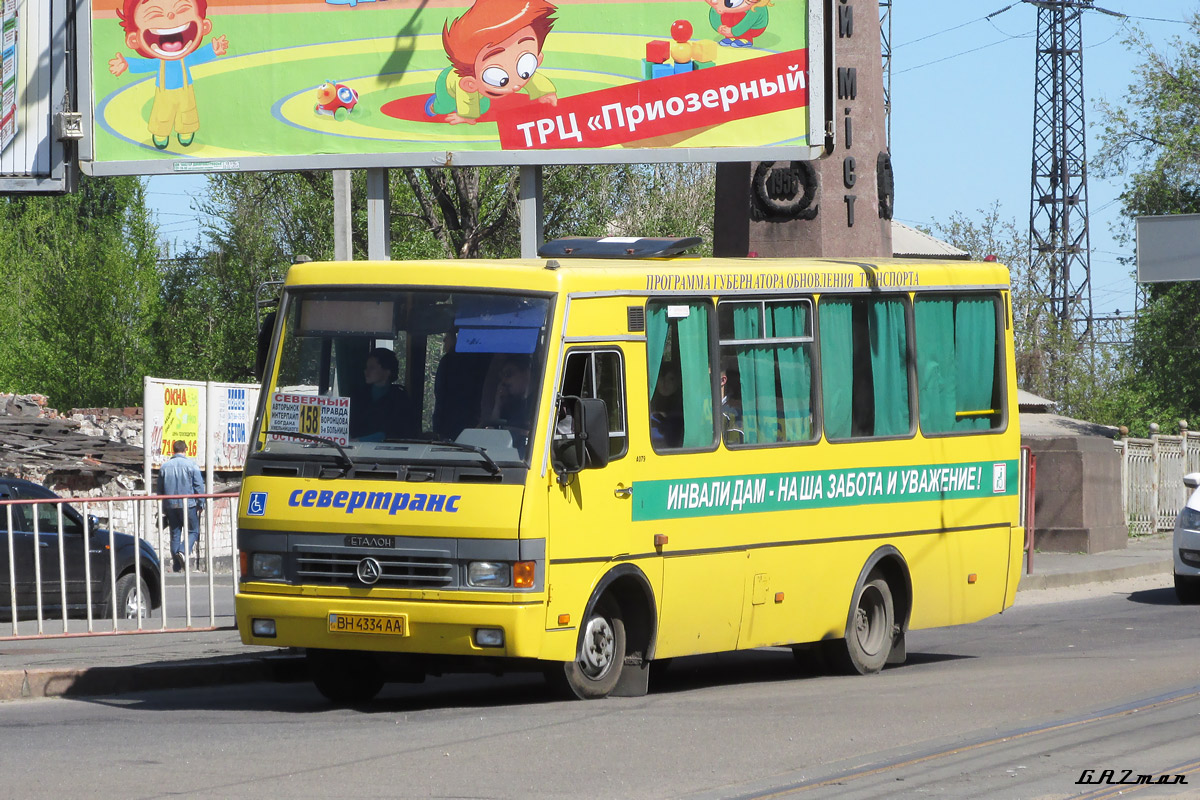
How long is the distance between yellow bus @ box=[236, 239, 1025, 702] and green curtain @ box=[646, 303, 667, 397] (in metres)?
0.01

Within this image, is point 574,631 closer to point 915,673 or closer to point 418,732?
point 418,732

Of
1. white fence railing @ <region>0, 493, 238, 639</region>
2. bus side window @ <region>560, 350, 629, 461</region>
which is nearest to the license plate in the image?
bus side window @ <region>560, 350, 629, 461</region>

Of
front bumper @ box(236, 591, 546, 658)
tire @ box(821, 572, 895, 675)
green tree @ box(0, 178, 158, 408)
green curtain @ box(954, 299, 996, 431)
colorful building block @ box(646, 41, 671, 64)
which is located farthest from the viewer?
green tree @ box(0, 178, 158, 408)

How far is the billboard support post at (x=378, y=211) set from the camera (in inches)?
653

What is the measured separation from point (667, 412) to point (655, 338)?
47cm

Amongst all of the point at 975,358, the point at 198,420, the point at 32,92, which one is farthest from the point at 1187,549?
the point at 198,420

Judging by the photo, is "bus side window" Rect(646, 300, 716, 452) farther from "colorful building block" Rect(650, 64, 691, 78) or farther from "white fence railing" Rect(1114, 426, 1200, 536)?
"white fence railing" Rect(1114, 426, 1200, 536)

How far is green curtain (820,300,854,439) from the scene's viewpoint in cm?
1201

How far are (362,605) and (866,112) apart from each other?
11.8m

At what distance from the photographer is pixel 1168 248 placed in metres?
26.4

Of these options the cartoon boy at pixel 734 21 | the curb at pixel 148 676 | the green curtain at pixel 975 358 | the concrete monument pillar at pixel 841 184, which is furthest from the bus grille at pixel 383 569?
the concrete monument pillar at pixel 841 184

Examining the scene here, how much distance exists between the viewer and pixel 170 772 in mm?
7867

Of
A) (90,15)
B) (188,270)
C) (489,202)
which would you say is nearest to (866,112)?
(90,15)

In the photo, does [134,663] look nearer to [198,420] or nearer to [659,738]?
[659,738]
